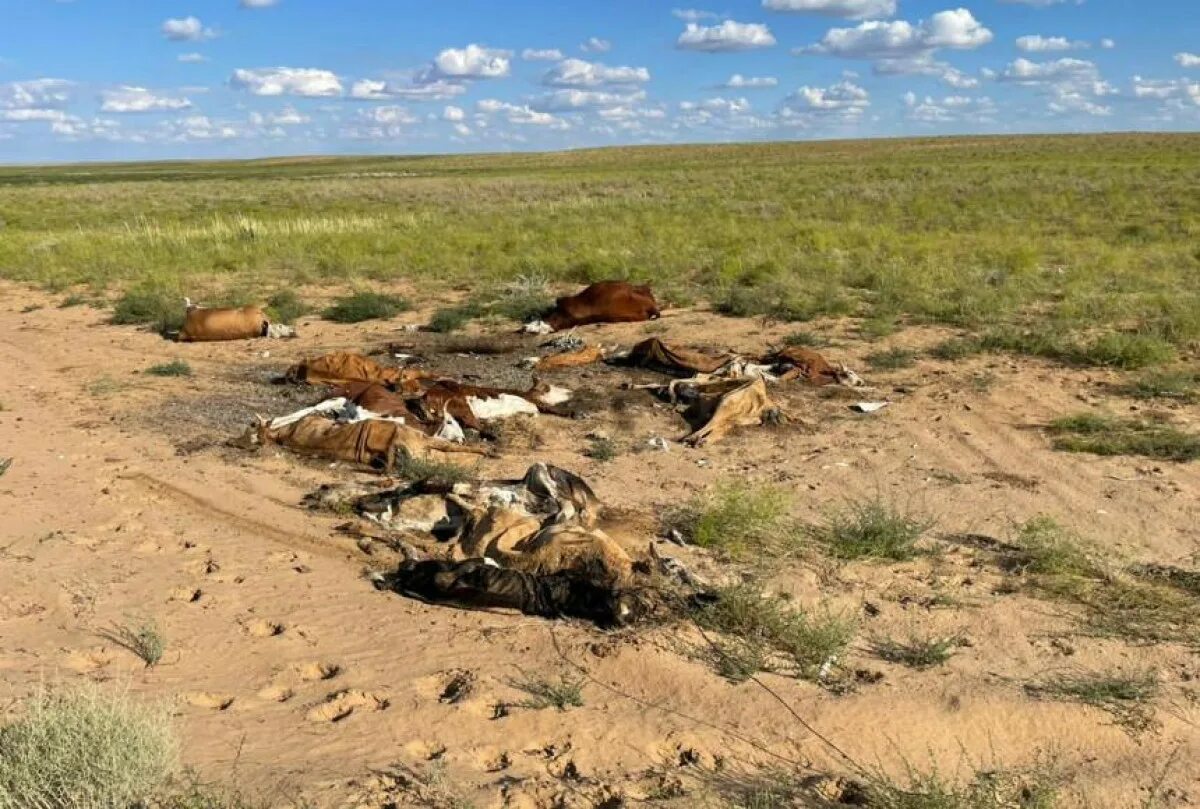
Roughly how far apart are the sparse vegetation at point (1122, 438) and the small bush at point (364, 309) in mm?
8625

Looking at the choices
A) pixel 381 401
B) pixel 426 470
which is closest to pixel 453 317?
pixel 381 401

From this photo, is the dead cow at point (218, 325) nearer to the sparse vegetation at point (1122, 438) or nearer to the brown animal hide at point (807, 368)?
the brown animal hide at point (807, 368)

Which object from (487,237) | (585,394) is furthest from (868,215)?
(585,394)

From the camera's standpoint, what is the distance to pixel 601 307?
39.0 ft

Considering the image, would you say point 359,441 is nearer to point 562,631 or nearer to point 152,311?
point 562,631

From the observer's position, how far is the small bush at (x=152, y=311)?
496 inches

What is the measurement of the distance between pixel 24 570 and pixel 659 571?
3.24 metres

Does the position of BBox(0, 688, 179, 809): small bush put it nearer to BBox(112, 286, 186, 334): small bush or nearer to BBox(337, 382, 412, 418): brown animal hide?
BBox(337, 382, 412, 418): brown animal hide

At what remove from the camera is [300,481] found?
655 centimetres

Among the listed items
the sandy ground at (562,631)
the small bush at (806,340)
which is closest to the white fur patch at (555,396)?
the sandy ground at (562,631)

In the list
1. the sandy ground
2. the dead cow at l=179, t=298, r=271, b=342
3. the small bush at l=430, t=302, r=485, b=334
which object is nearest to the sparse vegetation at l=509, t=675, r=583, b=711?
the sandy ground

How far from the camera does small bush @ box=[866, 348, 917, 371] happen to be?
966 centimetres

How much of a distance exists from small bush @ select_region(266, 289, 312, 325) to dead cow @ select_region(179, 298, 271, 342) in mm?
1368

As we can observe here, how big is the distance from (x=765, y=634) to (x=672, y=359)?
208 inches
